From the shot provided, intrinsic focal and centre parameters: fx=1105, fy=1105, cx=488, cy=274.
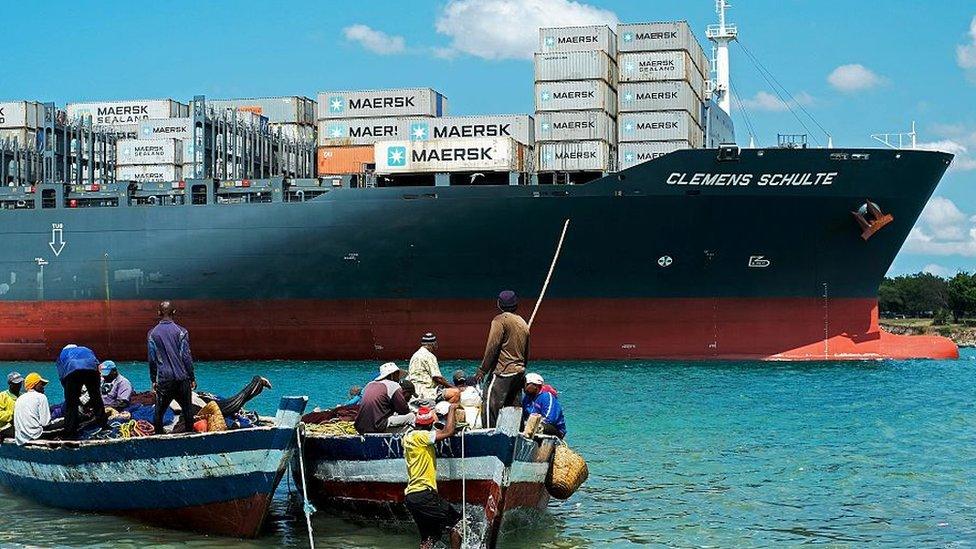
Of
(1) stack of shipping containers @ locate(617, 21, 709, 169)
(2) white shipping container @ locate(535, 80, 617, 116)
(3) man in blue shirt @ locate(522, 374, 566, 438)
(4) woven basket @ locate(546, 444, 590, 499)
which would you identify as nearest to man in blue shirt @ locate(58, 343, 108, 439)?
(3) man in blue shirt @ locate(522, 374, 566, 438)

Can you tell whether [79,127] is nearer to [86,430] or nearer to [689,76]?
[689,76]

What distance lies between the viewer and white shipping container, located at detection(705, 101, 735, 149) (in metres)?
44.5

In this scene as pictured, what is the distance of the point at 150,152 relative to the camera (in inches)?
1642

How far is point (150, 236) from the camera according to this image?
35.0 meters

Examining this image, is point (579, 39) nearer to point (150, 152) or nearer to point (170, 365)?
point (150, 152)

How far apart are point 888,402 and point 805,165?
8890mm

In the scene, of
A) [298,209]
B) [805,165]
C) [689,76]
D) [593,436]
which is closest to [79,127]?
[298,209]

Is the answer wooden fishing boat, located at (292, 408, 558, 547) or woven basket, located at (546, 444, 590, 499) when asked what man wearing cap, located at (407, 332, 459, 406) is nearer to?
wooden fishing boat, located at (292, 408, 558, 547)

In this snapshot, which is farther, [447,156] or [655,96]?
[655,96]

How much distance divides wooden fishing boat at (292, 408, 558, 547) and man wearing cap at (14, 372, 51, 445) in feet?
10.6

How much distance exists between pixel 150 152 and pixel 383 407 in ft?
108

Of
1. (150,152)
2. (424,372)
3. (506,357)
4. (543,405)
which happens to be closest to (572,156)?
(150,152)

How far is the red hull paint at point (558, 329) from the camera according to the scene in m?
31.5

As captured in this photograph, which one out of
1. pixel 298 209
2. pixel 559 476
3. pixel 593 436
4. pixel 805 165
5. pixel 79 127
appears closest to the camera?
pixel 559 476
